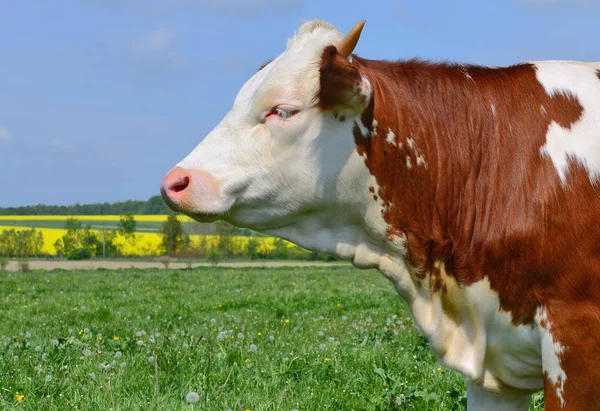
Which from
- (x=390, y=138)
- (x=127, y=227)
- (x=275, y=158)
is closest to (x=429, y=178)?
(x=390, y=138)

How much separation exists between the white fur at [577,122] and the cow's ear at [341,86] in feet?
2.90

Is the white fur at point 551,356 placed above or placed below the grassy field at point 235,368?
above

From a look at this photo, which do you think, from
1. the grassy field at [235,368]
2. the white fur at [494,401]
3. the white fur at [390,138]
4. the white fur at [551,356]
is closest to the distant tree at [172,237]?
the grassy field at [235,368]

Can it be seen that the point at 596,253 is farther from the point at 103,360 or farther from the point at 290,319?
the point at 290,319

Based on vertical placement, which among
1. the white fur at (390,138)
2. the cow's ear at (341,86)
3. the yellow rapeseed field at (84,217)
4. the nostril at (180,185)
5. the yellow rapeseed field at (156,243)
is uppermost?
the cow's ear at (341,86)

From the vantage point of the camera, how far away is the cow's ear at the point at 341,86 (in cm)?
338

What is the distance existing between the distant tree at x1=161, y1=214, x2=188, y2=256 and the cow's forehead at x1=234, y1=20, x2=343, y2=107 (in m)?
62.2

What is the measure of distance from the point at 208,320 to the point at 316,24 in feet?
26.2

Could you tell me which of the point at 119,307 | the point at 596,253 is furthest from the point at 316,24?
the point at 119,307

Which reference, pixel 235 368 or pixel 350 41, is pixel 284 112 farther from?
pixel 235 368

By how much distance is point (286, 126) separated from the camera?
3.50 meters

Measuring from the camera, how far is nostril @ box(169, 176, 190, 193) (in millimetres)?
3453

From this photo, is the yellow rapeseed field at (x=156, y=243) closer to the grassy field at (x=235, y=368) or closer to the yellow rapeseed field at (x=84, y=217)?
the yellow rapeseed field at (x=84, y=217)

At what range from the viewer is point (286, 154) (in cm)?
353
